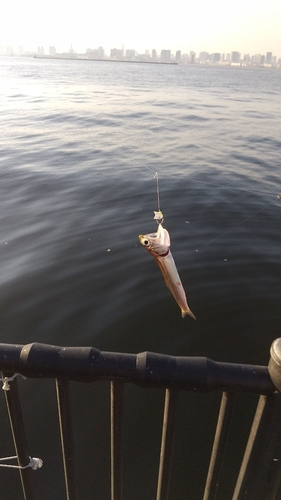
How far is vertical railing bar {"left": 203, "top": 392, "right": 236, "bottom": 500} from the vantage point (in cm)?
187

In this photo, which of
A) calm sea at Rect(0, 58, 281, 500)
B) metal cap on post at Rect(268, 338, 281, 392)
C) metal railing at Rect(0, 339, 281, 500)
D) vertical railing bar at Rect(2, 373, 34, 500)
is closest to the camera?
metal cap on post at Rect(268, 338, 281, 392)

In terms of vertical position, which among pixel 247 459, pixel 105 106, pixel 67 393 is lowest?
pixel 105 106

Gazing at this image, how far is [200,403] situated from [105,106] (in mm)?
33231

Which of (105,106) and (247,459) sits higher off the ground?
(247,459)

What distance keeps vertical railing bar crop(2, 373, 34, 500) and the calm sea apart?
76.6 inches

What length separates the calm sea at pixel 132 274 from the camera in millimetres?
4543

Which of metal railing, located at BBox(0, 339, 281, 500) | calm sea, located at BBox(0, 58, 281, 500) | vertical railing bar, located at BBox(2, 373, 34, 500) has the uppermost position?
metal railing, located at BBox(0, 339, 281, 500)

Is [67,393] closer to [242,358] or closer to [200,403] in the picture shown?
[200,403]

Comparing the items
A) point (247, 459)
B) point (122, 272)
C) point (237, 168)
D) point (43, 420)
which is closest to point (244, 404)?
point (43, 420)

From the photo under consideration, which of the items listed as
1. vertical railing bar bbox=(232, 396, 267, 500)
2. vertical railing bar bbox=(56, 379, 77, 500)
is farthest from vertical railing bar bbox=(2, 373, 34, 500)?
vertical railing bar bbox=(232, 396, 267, 500)

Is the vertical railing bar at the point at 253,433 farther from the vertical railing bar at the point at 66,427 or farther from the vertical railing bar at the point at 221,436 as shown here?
the vertical railing bar at the point at 66,427

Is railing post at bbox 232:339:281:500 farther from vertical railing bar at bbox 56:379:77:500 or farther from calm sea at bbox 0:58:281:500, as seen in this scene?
calm sea at bbox 0:58:281:500

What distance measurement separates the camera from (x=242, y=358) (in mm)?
5684

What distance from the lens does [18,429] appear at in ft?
6.97
